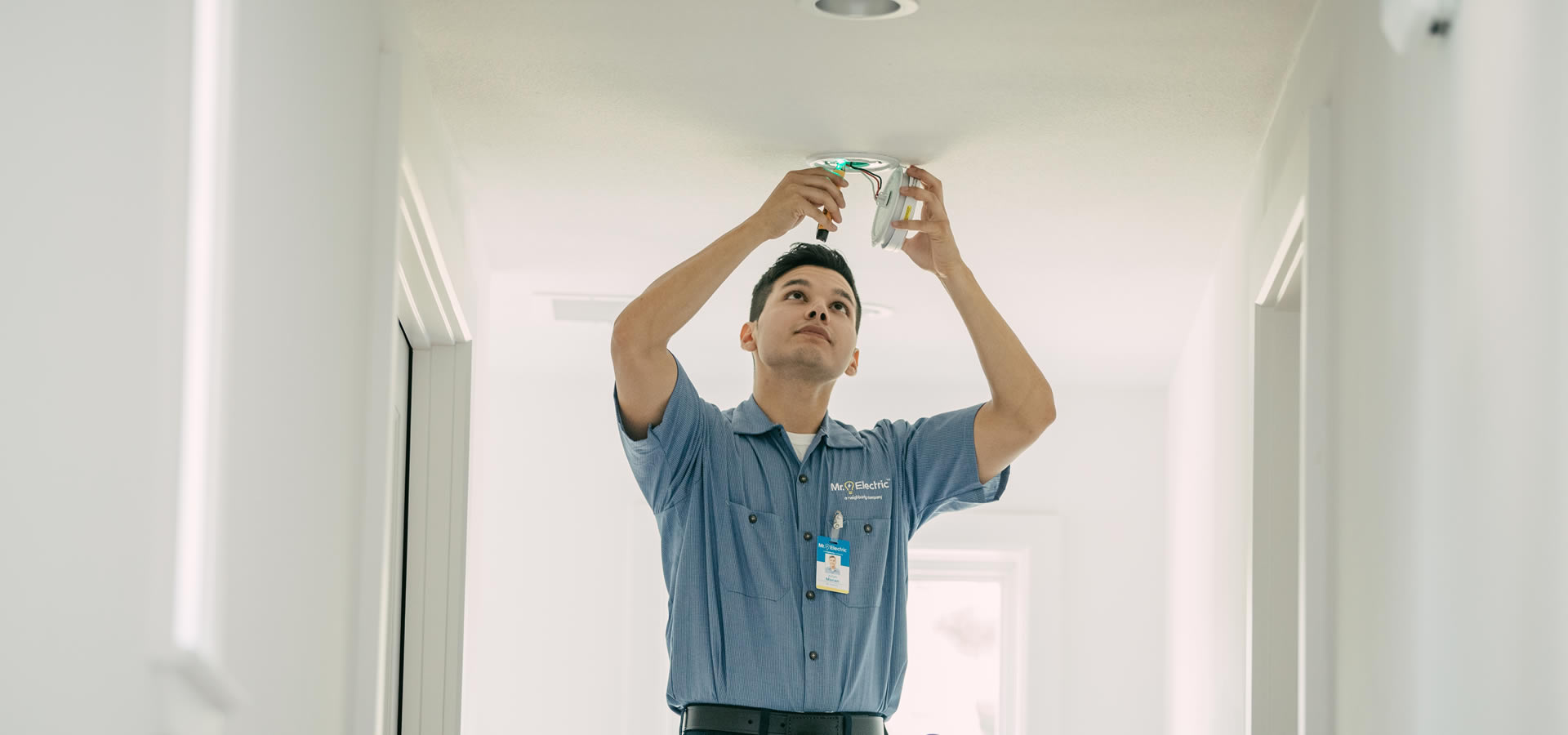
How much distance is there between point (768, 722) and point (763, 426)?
487 mm

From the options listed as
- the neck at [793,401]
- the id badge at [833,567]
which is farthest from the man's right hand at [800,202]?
the id badge at [833,567]

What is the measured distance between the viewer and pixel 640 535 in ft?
17.9

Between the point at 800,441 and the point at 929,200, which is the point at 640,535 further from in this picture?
the point at 929,200

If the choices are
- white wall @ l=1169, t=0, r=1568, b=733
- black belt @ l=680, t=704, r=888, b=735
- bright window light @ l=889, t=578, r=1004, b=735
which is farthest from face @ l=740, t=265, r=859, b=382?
bright window light @ l=889, t=578, r=1004, b=735

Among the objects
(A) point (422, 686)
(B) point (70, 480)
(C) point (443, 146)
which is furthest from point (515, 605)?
(B) point (70, 480)

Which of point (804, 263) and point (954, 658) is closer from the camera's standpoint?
point (804, 263)

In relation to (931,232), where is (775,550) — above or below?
below

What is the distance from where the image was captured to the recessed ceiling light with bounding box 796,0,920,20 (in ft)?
7.14

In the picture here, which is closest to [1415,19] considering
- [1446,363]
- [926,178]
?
[1446,363]

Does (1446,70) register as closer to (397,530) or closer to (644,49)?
(644,49)

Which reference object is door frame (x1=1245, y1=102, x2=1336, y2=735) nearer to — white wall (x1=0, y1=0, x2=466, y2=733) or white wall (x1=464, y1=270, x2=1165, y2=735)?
white wall (x1=0, y1=0, x2=466, y2=733)

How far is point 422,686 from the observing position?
3045 millimetres

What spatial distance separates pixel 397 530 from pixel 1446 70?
2.12m

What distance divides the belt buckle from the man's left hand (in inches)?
30.6
